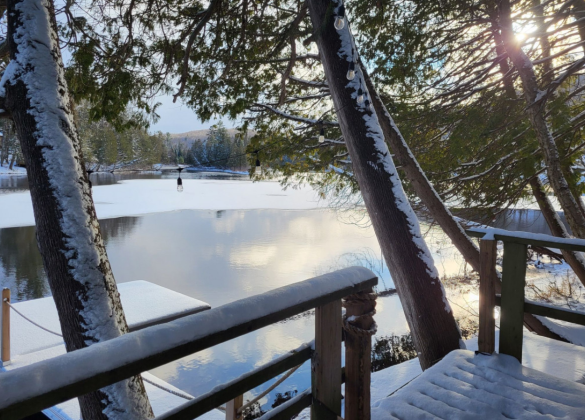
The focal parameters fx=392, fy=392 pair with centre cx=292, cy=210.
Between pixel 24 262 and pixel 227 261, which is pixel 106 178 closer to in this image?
pixel 24 262

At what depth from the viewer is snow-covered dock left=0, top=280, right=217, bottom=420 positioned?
3.79m

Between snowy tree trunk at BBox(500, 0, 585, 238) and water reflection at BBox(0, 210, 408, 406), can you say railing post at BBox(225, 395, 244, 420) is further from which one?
snowy tree trunk at BBox(500, 0, 585, 238)

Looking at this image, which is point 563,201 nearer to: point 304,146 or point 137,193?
point 304,146

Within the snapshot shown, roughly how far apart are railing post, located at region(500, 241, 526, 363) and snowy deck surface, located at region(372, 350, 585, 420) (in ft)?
0.29

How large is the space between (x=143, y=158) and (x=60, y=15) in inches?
1500

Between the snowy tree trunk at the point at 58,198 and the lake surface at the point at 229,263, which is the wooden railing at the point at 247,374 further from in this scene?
the lake surface at the point at 229,263

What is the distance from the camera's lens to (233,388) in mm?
1002

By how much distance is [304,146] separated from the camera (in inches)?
254

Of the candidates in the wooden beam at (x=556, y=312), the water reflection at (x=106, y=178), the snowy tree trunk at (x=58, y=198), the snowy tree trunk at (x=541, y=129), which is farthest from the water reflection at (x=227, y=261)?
the water reflection at (x=106, y=178)

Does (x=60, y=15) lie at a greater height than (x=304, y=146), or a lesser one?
greater

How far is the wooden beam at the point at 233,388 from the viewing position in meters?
0.89

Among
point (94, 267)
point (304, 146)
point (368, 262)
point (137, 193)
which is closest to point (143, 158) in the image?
point (137, 193)

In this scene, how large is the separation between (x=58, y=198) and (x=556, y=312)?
303 cm

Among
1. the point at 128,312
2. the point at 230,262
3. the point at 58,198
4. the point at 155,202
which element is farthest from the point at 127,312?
the point at 155,202
